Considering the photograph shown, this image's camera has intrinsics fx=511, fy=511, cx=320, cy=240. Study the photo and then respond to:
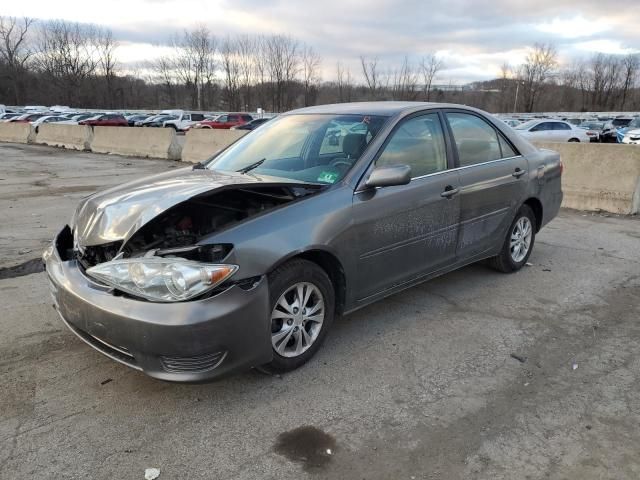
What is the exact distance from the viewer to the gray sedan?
2.72m

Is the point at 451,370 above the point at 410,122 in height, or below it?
below

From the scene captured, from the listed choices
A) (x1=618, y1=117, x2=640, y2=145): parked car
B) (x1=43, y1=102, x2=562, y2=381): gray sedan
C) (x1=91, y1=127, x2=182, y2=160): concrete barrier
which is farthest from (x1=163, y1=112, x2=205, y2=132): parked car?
(x1=43, y1=102, x2=562, y2=381): gray sedan

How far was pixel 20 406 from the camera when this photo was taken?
9.55 ft

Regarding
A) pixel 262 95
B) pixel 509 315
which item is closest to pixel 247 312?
pixel 509 315

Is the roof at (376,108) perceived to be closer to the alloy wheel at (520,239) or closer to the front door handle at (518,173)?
the front door handle at (518,173)

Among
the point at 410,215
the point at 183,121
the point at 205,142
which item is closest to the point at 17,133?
the point at 183,121

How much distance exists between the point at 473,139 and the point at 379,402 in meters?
2.66

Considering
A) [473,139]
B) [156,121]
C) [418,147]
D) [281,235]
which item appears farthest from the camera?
[156,121]

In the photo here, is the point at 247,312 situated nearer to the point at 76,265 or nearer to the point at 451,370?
the point at 76,265

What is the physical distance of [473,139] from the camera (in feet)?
15.1

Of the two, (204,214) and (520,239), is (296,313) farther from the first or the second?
(520,239)

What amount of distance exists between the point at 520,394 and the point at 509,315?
1251mm

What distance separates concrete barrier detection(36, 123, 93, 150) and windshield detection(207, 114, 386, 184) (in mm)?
18736

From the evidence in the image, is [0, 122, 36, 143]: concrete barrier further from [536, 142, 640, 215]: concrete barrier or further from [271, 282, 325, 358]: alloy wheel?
[271, 282, 325, 358]: alloy wheel
